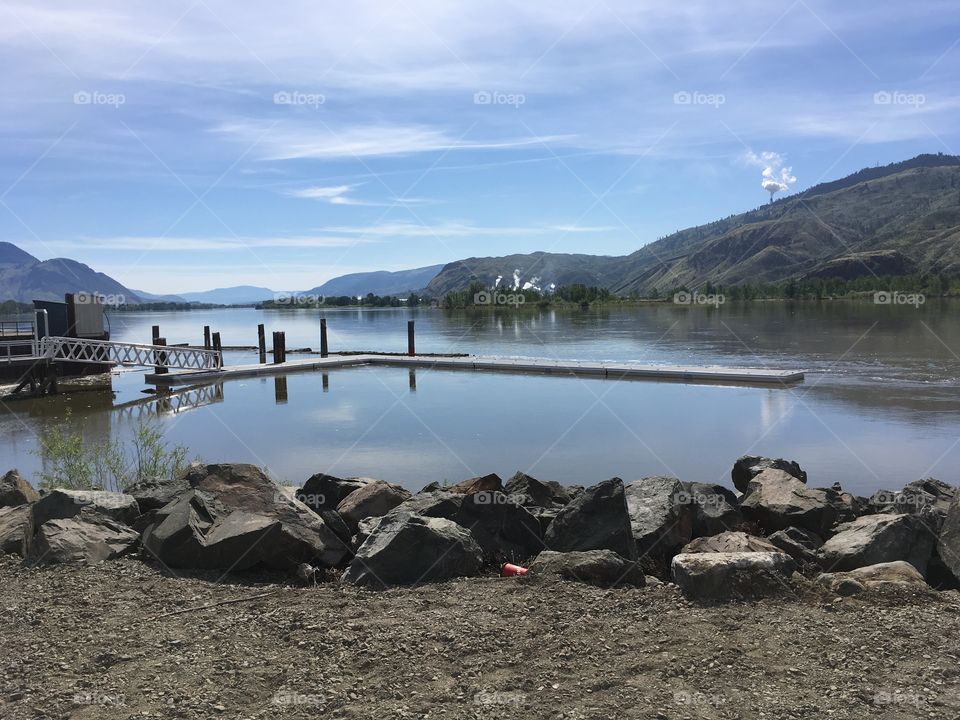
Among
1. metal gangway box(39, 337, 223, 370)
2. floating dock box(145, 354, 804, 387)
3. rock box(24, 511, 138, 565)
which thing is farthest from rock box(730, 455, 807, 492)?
metal gangway box(39, 337, 223, 370)

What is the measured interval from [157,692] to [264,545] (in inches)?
91.4

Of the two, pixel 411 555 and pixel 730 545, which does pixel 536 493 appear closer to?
pixel 730 545

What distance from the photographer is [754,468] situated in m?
11.8

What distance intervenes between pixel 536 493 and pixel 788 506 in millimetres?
2967

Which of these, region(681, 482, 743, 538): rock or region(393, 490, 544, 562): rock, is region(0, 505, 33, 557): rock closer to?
region(393, 490, 544, 562): rock

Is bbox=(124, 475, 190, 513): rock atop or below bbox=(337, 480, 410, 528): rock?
atop

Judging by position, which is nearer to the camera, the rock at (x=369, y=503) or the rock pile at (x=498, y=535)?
the rock pile at (x=498, y=535)

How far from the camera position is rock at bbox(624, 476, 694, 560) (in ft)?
25.3

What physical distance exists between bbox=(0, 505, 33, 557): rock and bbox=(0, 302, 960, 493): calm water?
527 centimetres

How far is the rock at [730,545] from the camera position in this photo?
6.91 m

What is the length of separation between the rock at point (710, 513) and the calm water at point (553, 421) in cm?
380

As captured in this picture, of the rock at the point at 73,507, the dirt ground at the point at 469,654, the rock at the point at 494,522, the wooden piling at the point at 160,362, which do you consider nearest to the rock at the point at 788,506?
the rock at the point at 494,522

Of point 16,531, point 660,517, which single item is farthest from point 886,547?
point 16,531

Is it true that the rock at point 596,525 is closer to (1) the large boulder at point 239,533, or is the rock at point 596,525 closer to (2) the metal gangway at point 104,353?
(1) the large boulder at point 239,533
